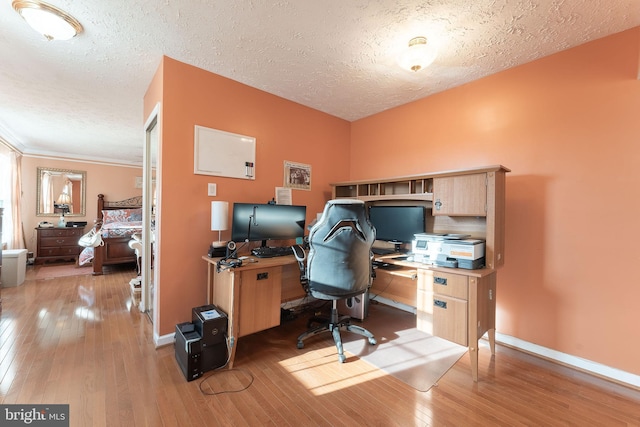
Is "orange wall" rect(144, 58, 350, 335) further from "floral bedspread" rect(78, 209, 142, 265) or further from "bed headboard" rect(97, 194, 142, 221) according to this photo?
"bed headboard" rect(97, 194, 142, 221)

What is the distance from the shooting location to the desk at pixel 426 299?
1.94m

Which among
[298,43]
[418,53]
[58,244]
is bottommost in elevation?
[58,244]

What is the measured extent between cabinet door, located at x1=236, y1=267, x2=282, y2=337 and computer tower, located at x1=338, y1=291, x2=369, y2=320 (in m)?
0.97

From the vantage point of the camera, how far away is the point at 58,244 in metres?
5.51

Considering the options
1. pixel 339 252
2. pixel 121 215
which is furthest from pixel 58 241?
pixel 339 252

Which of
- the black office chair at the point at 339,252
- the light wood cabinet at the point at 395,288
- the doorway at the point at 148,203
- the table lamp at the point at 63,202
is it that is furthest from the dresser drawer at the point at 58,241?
the light wood cabinet at the point at 395,288

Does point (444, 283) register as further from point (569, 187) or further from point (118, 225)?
point (118, 225)

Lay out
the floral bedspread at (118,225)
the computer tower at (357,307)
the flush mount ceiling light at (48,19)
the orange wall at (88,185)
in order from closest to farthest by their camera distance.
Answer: the flush mount ceiling light at (48,19) → the computer tower at (357,307) → the floral bedspread at (118,225) → the orange wall at (88,185)

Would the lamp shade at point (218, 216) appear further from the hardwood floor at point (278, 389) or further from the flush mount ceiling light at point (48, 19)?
the flush mount ceiling light at point (48, 19)

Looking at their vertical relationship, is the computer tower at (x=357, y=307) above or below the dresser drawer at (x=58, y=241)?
below

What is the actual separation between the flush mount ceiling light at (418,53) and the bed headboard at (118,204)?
7004mm

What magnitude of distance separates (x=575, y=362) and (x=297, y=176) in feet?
10.2

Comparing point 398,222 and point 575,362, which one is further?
point 398,222

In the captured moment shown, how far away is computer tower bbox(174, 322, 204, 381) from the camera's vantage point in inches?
71.3
